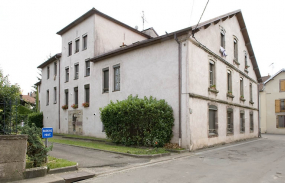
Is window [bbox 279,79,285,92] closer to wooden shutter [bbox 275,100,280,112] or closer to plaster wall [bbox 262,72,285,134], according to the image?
plaster wall [bbox 262,72,285,134]

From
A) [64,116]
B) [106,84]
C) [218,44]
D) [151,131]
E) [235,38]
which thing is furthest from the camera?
[64,116]

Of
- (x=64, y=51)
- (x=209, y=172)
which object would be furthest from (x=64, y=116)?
(x=209, y=172)

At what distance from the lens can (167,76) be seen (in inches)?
573

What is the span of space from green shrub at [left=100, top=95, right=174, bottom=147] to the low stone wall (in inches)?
284

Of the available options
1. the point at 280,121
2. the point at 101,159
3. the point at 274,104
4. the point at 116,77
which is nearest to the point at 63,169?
the point at 101,159

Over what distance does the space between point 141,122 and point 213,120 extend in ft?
18.7

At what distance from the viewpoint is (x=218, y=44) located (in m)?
18.0

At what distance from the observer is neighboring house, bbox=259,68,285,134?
35.6 m

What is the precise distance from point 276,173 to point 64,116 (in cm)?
2041

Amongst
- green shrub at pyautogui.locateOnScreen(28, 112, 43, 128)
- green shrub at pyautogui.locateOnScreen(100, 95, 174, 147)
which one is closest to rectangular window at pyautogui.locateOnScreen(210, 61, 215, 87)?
green shrub at pyautogui.locateOnScreen(100, 95, 174, 147)

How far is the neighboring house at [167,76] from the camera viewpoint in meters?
14.1

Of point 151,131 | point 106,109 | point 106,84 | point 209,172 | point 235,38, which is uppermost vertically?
point 235,38

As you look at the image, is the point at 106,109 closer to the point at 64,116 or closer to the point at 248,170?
the point at 248,170

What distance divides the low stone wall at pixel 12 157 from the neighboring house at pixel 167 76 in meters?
8.49
